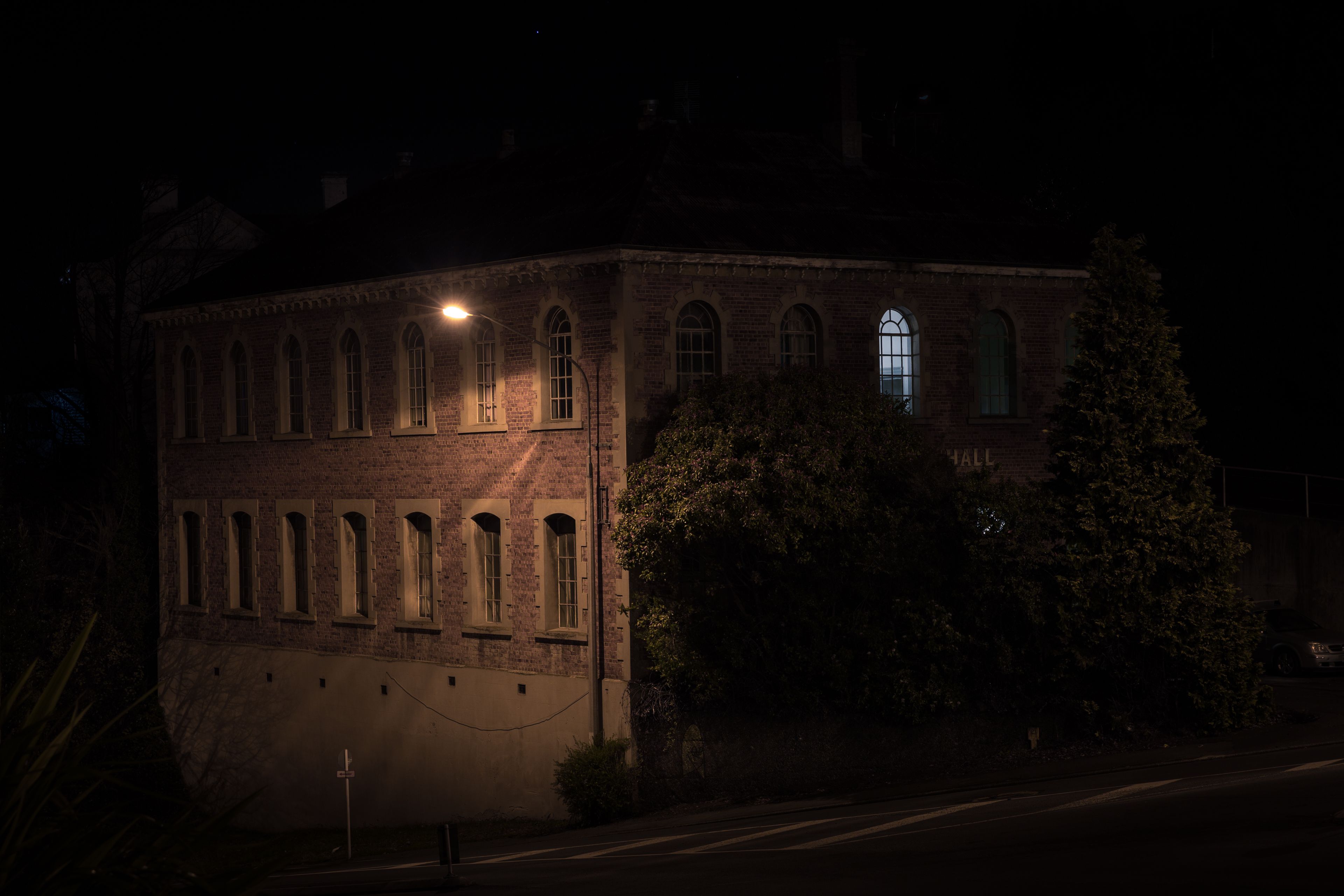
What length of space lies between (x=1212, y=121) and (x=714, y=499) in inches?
1101

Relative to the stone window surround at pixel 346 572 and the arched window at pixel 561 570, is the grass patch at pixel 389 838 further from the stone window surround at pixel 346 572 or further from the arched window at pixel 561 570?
the stone window surround at pixel 346 572

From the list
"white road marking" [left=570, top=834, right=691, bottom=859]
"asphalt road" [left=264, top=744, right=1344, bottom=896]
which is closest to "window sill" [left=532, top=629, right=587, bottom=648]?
"asphalt road" [left=264, top=744, right=1344, bottom=896]

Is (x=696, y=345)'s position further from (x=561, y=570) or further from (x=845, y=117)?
(x=845, y=117)

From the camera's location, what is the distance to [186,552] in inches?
1742

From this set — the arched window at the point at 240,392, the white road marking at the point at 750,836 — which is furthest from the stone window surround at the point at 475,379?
the white road marking at the point at 750,836

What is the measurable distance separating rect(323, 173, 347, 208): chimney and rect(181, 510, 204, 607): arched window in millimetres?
17030

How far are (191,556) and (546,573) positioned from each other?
15275 mm

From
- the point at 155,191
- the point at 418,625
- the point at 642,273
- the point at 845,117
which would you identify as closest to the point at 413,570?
the point at 418,625

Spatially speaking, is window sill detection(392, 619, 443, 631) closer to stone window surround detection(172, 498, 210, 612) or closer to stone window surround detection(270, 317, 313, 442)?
A: stone window surround detection(270, 317, 313, 442)

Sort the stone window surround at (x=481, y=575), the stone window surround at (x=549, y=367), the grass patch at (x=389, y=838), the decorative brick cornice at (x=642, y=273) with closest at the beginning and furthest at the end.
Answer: the grass patch at (x=389, y=838)
the decorative brick cornice at (x=642, y=273)
the stone window surround at (x=549, y=367)
the stone window surround at (x=481, y=575)

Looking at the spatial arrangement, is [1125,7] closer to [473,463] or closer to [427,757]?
[473,463]

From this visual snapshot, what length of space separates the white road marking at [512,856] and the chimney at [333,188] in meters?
36.1

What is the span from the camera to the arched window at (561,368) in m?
32.6

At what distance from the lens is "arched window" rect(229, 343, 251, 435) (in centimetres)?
4156
